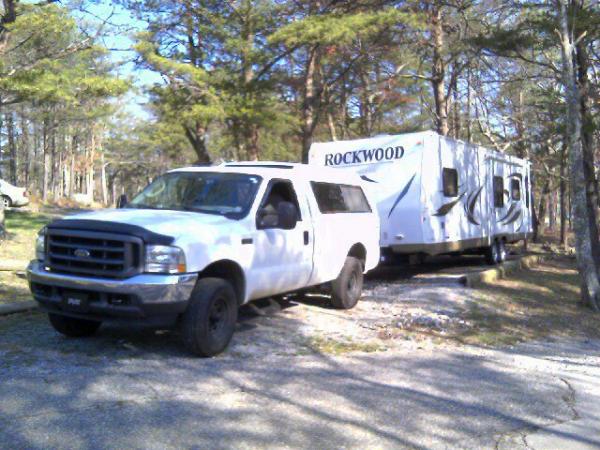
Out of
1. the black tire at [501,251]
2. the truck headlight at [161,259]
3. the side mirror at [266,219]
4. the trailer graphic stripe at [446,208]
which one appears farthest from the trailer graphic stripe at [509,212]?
the truck headlight at [161,259]

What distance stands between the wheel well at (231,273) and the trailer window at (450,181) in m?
7.40

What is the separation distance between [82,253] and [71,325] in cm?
113

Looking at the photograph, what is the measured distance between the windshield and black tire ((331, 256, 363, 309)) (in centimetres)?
248

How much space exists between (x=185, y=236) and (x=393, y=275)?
9.16 m

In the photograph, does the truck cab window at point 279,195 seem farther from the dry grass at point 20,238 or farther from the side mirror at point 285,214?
the dry grass at point 20,238

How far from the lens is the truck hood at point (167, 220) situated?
590 cm

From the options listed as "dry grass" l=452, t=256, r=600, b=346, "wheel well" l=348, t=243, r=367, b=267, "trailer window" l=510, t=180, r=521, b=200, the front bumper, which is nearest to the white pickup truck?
the front bumper

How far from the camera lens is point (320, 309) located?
30.7 feet

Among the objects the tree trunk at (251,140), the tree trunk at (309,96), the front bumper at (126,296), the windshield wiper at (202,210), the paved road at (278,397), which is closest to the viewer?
the paved road at (278,397)

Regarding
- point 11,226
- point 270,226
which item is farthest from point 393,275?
point 11,226

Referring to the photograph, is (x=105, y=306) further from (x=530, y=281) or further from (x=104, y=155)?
(x=104, y=155)

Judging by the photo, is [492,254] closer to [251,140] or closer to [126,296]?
[251,140]

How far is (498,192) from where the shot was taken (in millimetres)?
16500

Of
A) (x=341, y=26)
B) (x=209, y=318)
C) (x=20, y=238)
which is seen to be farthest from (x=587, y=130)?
(x=20, y=238)
